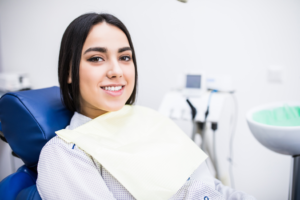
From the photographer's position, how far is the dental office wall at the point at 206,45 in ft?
4.28

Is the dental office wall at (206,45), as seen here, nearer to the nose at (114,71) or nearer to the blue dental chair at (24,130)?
the nose at (114,71)

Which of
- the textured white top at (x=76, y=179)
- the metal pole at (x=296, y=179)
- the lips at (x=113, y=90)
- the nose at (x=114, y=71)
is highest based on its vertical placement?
the nose at (x=114, y=71)

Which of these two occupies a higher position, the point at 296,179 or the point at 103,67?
the point at 103,67

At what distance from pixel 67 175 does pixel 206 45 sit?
1197mm

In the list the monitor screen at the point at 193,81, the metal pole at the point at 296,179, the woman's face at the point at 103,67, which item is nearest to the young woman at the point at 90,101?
the woman's face at the point at 103,67

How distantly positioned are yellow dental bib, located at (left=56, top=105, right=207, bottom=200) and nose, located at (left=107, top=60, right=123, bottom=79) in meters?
A: 0.16

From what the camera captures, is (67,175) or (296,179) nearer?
(67,175)

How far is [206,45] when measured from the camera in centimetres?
141

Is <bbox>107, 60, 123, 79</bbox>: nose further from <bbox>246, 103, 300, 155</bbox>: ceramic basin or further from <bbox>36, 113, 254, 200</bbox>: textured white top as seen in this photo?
<bbox>246, 103, 300, 155</bbox>: ceramic basin

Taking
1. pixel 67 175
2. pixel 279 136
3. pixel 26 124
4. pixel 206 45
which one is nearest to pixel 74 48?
pixel 26 124

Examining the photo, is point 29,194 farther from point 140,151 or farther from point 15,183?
point 140,151

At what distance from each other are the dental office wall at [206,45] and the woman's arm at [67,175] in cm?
94

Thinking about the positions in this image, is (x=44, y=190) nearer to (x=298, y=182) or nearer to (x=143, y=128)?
(x=143, y=128)

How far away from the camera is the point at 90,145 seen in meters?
0.61
